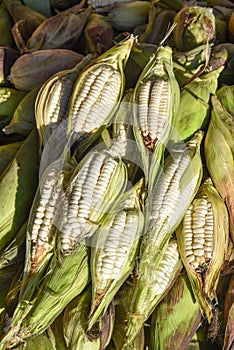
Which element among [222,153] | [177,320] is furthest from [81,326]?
[222,153]

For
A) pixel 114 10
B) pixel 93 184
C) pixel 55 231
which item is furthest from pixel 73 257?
pixel 114 10

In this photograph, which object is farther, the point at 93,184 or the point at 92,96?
the point at 92,96

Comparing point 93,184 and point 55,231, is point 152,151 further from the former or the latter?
point 55,231

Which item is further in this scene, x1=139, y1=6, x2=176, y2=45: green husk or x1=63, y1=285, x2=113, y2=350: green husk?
x1=139, y1=6, x2=176, y2=45: green husk

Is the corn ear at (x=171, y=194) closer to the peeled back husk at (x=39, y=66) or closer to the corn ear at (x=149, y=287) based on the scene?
the corn ear at (x=149, y=287)

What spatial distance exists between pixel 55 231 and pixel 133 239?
19 centimetres

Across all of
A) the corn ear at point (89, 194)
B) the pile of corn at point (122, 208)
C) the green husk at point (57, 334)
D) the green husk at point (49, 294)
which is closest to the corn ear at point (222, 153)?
the pile of corn at point (122, 208)

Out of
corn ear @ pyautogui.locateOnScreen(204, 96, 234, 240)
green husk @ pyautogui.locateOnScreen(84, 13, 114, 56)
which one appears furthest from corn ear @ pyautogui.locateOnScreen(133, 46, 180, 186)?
green husk @ pyautogui.locateOnScreen(84, 13, 114, 56)

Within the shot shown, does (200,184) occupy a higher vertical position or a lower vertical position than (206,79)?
lower

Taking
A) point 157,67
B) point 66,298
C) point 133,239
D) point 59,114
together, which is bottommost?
point 66,298

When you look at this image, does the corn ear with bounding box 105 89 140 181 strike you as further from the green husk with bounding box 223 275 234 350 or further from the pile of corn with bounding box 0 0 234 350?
the green husk with bounding box 223 275 234 350

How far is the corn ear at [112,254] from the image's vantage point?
1221 mm

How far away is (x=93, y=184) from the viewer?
4.10 feet

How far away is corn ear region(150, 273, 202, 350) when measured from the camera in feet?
4.34
